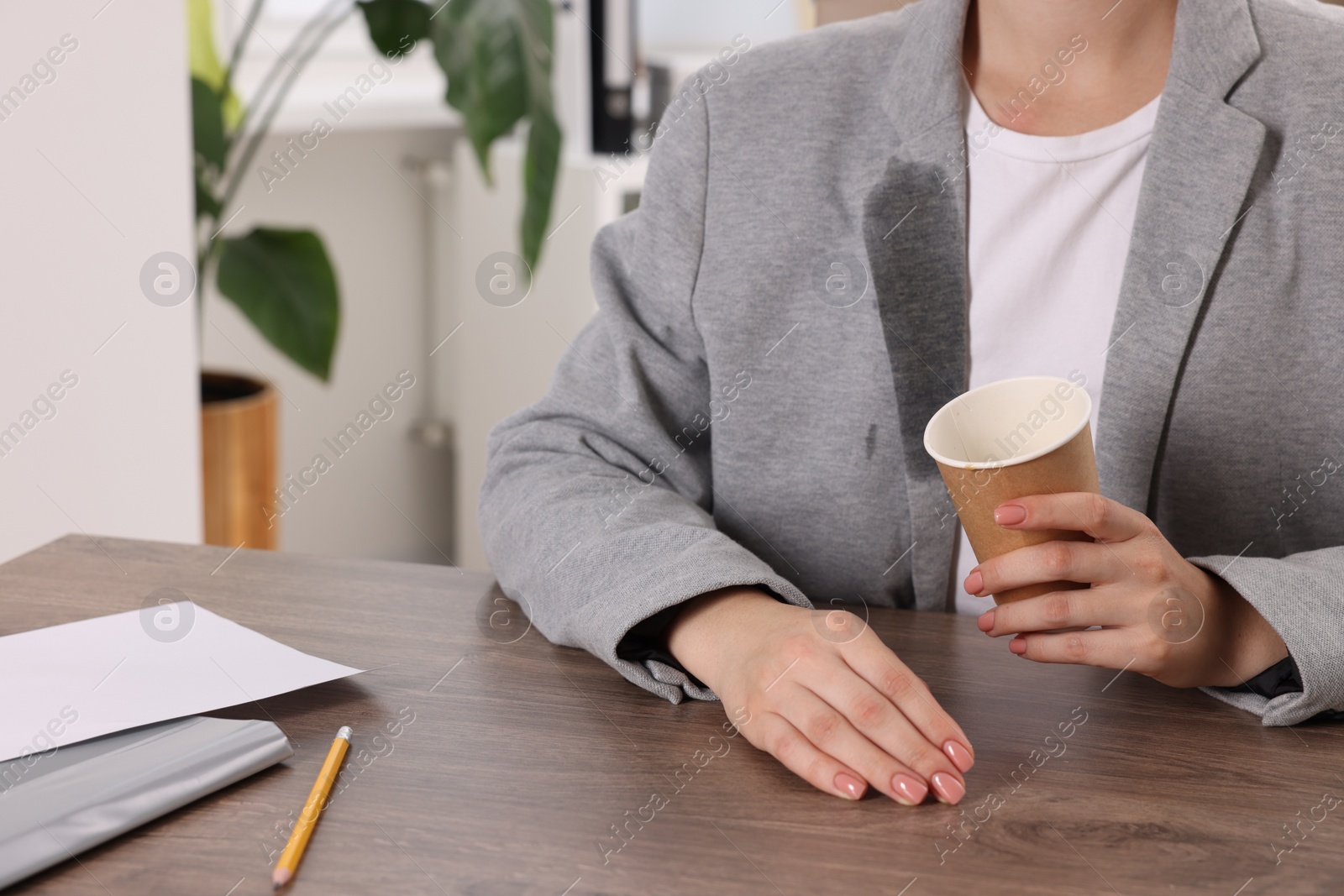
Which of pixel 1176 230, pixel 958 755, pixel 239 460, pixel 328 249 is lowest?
pixel 239 460

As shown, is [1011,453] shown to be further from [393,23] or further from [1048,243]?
[393,23]

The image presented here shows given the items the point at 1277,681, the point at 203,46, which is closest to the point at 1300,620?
the point at 1277,681

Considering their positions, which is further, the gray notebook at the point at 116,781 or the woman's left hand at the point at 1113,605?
the woman's left hand at the point at 1113,605

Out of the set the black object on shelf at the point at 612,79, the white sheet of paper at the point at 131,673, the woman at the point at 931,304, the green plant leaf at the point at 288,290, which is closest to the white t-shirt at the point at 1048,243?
the woman at the point at 931,304

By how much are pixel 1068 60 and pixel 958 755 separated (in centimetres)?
62

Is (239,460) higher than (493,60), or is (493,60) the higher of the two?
(493,60)

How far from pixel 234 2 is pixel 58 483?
1.63 meters

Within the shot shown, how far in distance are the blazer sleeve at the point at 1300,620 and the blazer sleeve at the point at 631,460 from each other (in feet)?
0.89

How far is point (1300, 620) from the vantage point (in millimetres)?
721

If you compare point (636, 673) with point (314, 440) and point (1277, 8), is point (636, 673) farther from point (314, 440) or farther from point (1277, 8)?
point (314, 440)

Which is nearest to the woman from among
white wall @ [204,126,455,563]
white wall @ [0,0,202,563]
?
white wall @ [0,0,202,563]

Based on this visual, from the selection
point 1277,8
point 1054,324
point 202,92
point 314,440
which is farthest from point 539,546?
point 314,440

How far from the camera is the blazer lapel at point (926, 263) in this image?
38.1 inches

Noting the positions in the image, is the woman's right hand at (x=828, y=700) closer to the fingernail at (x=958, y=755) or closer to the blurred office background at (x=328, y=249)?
the fingernail at (x=958, y=755)
